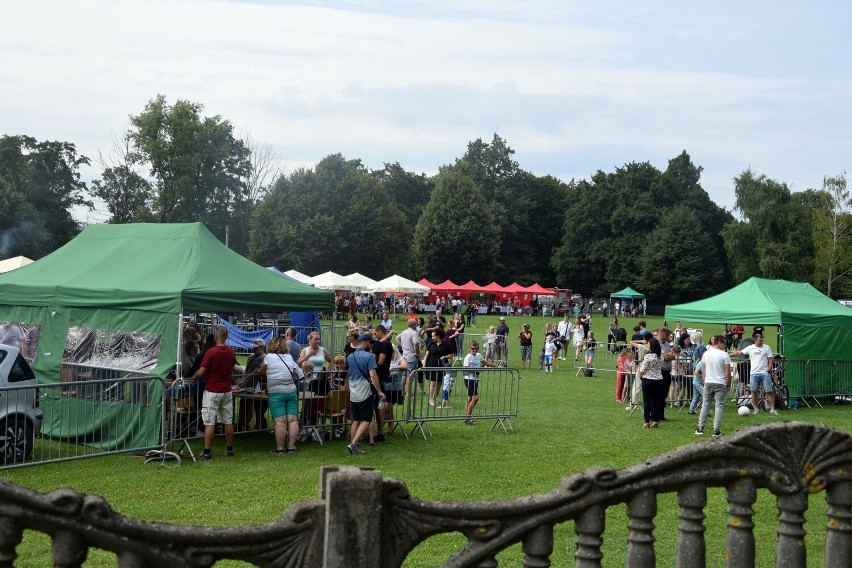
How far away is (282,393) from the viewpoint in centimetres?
1411

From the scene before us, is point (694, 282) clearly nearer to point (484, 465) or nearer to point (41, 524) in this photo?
point (484, 465)

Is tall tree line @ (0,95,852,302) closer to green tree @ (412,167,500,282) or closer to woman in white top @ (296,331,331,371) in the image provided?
green tree @ (412,167,500,282)

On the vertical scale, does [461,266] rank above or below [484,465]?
above

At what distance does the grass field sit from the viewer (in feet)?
27.5

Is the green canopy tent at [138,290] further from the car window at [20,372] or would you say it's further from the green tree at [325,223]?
the green tree at [325,223]

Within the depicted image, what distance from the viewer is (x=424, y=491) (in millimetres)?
11359

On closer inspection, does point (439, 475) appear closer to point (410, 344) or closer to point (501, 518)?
point (501, 518)

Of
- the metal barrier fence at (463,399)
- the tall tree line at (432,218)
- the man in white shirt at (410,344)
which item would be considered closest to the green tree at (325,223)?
the tall tree line at (432,218)

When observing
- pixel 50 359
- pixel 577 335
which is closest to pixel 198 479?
pixel 50 359

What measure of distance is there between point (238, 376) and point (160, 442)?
204 cm

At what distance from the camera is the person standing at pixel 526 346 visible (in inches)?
1208

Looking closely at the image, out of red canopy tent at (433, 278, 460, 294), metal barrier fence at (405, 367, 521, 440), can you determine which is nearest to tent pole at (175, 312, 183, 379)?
metal barrier fence at (405, 367, 521, 440)

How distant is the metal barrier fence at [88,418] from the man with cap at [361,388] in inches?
111

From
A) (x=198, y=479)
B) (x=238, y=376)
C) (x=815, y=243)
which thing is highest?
(x=815, y=243)
